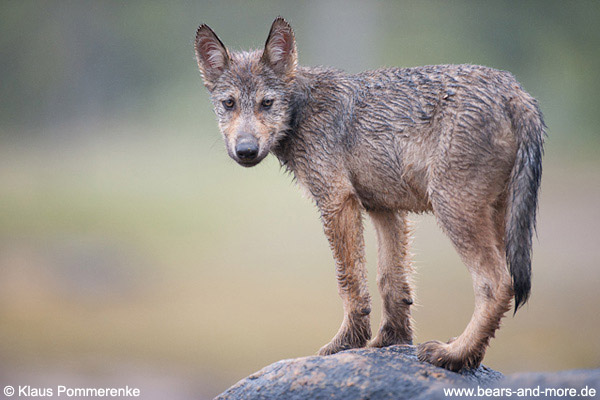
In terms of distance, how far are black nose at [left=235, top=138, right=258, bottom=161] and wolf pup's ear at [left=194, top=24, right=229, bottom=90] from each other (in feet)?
2.71

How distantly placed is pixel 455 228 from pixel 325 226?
1174mm

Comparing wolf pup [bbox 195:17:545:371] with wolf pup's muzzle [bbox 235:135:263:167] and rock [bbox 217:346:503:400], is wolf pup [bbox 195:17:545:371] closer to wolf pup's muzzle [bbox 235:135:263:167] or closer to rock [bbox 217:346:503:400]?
wolf pup's muzzle [bbox 235:135:263:167]

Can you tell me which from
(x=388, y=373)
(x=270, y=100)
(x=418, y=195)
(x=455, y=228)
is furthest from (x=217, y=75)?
(x=388, y=373)

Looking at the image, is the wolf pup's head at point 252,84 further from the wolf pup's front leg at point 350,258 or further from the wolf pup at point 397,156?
the wolf pup's front leg at point 350,258

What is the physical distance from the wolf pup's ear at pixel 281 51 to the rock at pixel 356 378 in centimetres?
254

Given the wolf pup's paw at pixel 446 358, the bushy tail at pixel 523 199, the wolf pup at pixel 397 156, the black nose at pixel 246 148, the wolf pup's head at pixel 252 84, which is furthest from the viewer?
the wolf pup's head at pixel 252 84

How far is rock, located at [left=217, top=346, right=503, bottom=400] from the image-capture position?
16.9ft

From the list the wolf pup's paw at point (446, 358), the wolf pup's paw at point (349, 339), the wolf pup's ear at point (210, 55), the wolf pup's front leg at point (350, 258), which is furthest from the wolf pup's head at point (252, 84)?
the wolf pup's paw at point (446, 358)

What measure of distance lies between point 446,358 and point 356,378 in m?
0.75

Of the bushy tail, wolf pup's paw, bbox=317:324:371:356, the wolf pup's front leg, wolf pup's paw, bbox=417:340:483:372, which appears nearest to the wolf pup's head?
the wolf pup's front leg

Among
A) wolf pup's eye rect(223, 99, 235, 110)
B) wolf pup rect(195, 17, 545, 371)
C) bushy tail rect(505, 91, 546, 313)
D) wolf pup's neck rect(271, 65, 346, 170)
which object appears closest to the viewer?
bushy tail rect(505, 91, 546, 313)

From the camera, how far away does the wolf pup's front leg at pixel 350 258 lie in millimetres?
5773

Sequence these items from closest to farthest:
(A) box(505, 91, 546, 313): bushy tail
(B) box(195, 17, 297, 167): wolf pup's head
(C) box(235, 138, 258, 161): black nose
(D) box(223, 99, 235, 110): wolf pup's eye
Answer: (A) box(505, 91, 546, 313): bushy tail
(C) box(235, 138, 258, 161): black nose
(B) box(195, 17, 297, 167): wolf pup's head
(D) box(223, 99, 235, 110): wolf pup's eye

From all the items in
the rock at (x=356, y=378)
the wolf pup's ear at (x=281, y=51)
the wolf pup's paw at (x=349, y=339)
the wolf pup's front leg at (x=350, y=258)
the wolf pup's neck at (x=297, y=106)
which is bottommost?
the rock at (x=356, y=378)
